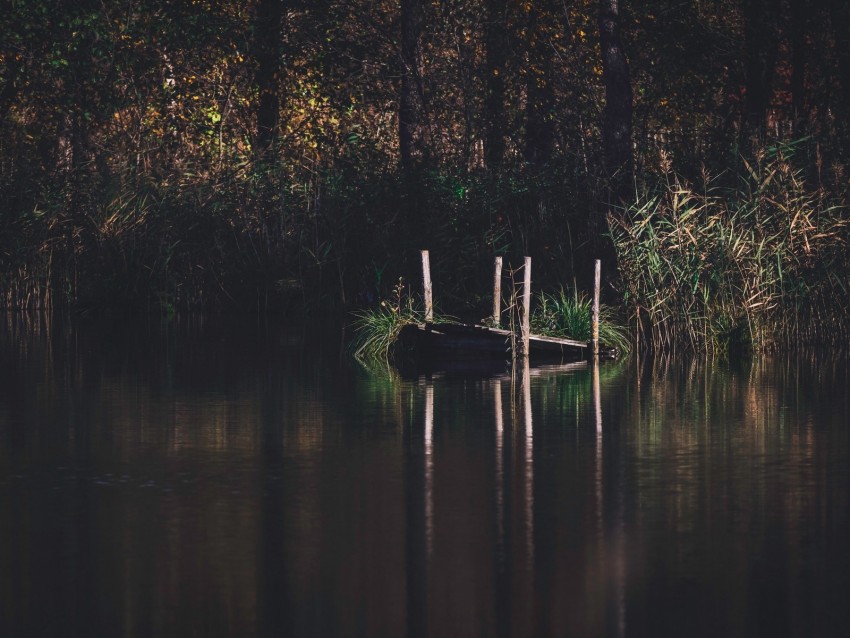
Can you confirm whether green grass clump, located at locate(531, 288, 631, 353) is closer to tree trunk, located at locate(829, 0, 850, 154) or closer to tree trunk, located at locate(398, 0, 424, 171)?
tree trunk, located at locate(829, 0, 850, 154)

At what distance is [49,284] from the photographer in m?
28.4

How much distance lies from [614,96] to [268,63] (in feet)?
31.9

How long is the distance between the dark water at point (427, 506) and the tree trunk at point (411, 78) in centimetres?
1286

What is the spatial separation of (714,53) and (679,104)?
191 cm

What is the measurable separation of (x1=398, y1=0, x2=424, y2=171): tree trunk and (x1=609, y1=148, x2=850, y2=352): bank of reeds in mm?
9577

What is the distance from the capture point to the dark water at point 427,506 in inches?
298

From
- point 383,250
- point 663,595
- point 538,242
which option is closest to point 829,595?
point 663,595

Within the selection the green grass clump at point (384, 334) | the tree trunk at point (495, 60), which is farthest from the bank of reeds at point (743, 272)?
the tree trunk at point (495, 60)

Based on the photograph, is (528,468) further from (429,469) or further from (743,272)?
(743,272)

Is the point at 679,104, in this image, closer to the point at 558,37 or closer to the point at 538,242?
the point at 558,37

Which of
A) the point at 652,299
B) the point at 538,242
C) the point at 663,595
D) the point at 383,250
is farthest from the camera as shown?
the point at 383,250

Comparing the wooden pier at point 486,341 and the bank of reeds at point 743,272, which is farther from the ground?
the bank of reeds at point 743,272

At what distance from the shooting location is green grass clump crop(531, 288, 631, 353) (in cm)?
2089

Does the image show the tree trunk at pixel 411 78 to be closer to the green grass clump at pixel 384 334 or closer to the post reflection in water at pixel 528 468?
the green grass clump at pixel 384 334
